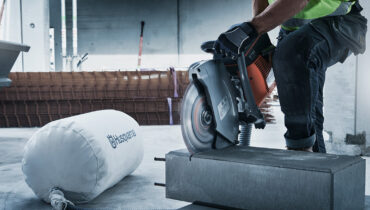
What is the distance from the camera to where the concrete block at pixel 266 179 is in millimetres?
1556

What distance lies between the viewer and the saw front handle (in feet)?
6.67

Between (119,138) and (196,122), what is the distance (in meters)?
0.73

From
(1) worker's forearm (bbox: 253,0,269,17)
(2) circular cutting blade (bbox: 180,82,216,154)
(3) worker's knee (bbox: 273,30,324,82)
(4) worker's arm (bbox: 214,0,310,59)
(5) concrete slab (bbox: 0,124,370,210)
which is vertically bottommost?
(5) concrete slab (bbox: 0,124,370,210)

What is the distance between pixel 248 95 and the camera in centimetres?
208

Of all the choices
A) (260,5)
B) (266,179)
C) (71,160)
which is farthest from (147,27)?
(266,179)

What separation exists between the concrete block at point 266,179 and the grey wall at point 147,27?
1037cm

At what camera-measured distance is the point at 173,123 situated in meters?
6.38

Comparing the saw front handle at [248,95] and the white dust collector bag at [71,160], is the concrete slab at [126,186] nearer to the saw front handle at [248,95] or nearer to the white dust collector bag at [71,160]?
the white dust collector bag at [71,160]

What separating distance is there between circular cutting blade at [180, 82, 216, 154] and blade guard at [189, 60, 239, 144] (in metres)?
0.04

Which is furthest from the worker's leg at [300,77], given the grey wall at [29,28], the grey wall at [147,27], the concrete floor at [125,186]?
the grey wall at [147,27]

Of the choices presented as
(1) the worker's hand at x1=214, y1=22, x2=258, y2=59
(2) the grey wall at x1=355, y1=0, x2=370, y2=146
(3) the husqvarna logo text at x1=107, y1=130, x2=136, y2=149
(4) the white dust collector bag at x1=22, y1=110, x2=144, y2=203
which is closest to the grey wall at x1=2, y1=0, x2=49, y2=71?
(3) the husqvarna logo text at x1=107, y1=130, x2=136, y2=149

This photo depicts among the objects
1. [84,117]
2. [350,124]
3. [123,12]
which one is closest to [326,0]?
[84,117]

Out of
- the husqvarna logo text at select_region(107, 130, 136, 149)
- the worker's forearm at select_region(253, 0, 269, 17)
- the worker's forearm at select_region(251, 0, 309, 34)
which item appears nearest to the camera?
the worker's forearm at select_region(251, 0, 309, 34)

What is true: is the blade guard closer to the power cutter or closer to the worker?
the power cutter
